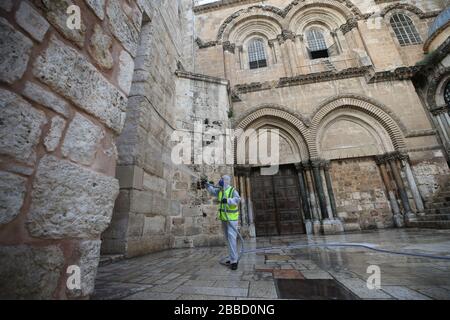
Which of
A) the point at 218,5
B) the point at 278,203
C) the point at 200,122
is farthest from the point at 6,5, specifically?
the point at 218,5

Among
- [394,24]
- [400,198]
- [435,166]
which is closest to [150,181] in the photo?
[400,198]

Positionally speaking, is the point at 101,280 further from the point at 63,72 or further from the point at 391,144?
the point at 391,144

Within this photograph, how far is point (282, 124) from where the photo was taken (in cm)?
891

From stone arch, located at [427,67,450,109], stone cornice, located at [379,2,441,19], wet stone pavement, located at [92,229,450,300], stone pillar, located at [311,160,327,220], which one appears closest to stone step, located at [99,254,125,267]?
wet stone pavement, located at [92,229,450,300]

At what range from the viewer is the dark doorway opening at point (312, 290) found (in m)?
1.62

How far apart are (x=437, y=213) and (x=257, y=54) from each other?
10.4 metres

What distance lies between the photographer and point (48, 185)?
3.77 feet

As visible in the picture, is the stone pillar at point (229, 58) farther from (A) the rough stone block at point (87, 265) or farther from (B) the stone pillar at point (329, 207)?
(A) the rough stone block at point (87, 265)

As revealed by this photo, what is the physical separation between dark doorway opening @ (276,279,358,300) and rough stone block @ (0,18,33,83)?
2318mm

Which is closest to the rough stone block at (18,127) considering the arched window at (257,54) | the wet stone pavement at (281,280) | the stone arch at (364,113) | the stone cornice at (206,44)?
the wet stone pavement at (281,280)

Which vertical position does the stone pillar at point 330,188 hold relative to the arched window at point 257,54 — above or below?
below

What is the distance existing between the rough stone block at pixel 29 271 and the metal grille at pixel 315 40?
13.0m

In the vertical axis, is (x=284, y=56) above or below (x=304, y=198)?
above

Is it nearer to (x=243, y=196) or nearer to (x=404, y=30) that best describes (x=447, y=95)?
(x=404, y=30)
